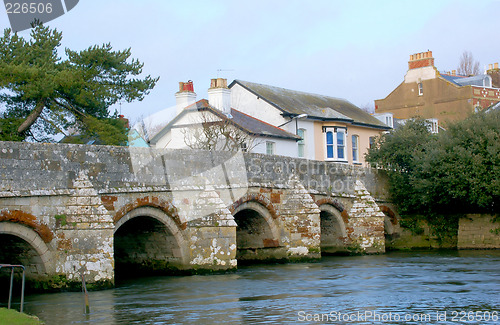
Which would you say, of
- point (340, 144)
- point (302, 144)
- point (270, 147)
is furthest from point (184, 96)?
point (340, 144)

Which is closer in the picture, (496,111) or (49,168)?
(49,168)

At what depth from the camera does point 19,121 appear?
A: 2512 cm

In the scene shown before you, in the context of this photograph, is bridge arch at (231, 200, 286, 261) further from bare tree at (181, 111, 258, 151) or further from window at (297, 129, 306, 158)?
window at (297, 129, 306, 158)

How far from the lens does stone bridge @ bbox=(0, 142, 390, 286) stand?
53.1 ft

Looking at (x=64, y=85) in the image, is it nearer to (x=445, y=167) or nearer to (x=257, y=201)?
(x=257, y=201)

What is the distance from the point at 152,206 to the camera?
18969mm

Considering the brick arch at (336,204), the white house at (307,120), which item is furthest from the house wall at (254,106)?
the brick arch at (336,204)

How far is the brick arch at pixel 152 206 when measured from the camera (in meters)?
17.9

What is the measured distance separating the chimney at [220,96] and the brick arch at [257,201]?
13.0 m

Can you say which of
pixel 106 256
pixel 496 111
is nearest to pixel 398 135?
pixel 496 111

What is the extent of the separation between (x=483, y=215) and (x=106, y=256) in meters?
18.3

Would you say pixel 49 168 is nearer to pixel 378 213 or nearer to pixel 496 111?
pixel 378 213

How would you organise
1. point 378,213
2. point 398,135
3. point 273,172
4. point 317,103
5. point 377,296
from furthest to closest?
point 317,103 < point 398,135 < point 378,213 < point 273,172 < point 377,296

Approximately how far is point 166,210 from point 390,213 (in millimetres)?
14579
